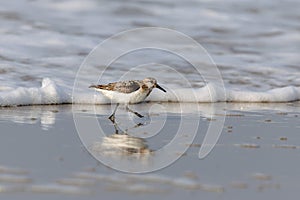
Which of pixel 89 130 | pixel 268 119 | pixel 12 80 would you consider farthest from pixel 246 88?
pixel 89 130

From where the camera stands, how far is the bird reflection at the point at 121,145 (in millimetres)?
5520

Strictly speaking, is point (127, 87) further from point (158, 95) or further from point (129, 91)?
point (158, 95)

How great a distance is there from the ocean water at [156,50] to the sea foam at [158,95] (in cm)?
1

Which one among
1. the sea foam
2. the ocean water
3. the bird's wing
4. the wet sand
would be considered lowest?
the wet sand

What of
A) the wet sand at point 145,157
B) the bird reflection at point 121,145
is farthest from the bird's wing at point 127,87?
the bird reflection at point 121,145

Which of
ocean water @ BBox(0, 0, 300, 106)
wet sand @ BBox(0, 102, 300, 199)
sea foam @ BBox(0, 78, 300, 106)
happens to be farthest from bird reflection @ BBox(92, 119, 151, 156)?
ocean water @ BBox(0, 0, 300, 106)

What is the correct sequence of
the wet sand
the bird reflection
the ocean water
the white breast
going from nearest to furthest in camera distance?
1. the wet sand
2. the bird reflection
3. the white breast
4. the ocean water

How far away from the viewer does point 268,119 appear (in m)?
7.82

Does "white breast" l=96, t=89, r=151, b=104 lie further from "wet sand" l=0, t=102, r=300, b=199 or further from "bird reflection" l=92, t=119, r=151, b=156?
"bird reflection" l=92, t=119, r=151, b=156

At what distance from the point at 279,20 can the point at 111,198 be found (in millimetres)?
11565

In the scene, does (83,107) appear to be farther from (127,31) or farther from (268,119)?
(127,31)

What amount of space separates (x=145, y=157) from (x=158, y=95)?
12.8ft

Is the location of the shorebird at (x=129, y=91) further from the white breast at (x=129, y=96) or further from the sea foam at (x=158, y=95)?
the sea foam at (x=158, y=95)

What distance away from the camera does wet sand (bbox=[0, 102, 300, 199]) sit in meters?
4.31
